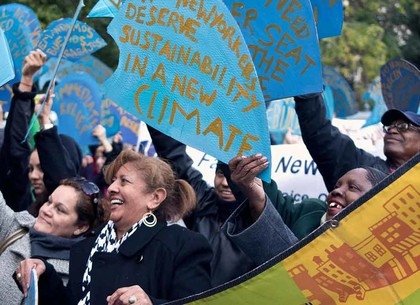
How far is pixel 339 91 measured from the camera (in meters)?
10.3

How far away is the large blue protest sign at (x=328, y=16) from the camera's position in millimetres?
4285

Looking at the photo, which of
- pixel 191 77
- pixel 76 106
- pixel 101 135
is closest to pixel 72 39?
pixel 76 106

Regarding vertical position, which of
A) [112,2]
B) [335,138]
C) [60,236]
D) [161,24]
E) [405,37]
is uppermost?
[161,24]

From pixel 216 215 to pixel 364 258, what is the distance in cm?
217

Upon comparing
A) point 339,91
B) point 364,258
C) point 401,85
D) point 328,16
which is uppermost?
point 364,258

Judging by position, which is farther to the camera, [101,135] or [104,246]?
[101,135]

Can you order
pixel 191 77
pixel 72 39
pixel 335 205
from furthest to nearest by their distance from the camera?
pixel 72 39 → pixel 335 205 → pixel 191 77

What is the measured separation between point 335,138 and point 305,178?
1464mm

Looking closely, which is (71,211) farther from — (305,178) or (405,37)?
(405,37)

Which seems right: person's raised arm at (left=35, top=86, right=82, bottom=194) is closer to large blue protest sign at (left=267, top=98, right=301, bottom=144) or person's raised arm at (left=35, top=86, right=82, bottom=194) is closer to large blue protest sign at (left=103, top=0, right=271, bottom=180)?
large blue protest sign at (left=103, top=0, right=271, bottom=180)

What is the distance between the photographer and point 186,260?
3518 mm

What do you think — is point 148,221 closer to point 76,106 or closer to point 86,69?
point 76,106

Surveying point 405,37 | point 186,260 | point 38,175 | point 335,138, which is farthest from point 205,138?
point 405,37

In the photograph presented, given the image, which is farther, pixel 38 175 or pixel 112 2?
pixel 38 175
